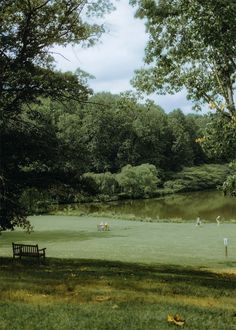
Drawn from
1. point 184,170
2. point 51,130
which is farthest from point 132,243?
point 184,170

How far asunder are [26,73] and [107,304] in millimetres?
8989

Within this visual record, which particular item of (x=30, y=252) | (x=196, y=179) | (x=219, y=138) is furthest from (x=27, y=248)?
(x=196, y=179)

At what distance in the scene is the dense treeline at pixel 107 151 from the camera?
17.6 m

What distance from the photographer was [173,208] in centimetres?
8538

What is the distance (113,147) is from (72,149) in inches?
4339

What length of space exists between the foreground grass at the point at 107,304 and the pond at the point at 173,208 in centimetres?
5550

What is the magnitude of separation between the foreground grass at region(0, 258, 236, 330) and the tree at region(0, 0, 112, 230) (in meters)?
5.69

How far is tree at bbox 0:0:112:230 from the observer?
15172mm

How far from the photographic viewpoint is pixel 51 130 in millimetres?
19281

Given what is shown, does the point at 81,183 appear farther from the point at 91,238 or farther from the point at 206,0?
the point at 91,238

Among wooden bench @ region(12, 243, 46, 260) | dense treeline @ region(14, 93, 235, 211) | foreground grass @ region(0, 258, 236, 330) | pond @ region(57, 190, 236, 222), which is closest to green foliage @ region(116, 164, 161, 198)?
dense treeline @ region(14, 93, 235, 211)

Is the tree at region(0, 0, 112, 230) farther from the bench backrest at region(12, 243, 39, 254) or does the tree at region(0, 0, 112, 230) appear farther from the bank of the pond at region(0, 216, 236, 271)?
the bank of the pond at region(0, 216, 236, 271)

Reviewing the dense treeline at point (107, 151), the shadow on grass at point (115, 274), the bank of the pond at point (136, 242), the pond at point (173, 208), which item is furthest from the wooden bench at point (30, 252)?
the pond at point (173, 208)

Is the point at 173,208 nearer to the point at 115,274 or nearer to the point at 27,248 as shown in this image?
the point at 27,248
